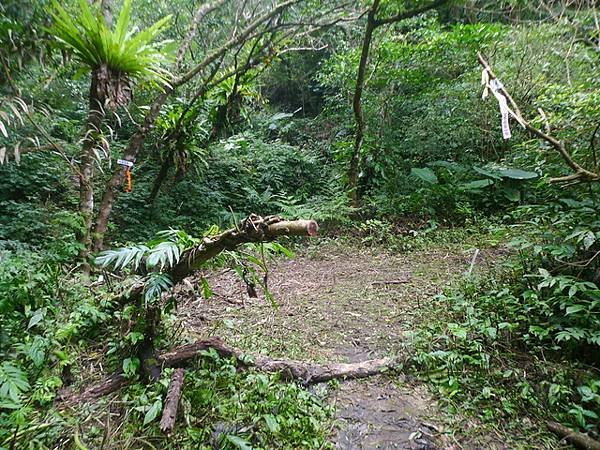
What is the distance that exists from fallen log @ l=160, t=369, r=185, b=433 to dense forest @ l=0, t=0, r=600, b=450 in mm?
12

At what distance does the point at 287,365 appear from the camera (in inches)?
90.0

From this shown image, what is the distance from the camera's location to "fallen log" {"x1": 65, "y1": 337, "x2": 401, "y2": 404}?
2.20 metres

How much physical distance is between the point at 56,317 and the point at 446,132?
5846 mm

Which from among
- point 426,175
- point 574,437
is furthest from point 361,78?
point 574,437

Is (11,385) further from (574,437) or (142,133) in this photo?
(574,437)

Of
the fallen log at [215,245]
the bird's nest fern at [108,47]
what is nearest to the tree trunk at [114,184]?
the bird's nest fern at [108,47]

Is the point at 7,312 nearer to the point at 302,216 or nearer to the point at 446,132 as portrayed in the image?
the point at 302,216

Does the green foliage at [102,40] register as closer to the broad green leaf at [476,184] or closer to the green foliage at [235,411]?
the green foliage at [235,411]

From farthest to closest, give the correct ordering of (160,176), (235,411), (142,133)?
1. (160,176)
2. (142,133)
3. (235,411)

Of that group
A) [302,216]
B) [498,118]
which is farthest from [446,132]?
[302,216]

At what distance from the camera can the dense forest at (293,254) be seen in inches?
74.0

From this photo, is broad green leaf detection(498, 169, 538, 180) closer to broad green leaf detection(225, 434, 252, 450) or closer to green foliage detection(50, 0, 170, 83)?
green foliage detection(50, 0, 170, 83)

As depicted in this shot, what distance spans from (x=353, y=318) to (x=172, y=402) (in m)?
1.72

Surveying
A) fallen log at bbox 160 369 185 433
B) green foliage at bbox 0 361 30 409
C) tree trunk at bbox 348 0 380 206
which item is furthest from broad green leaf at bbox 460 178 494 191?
green foliage at bbox 0 361 30 409
